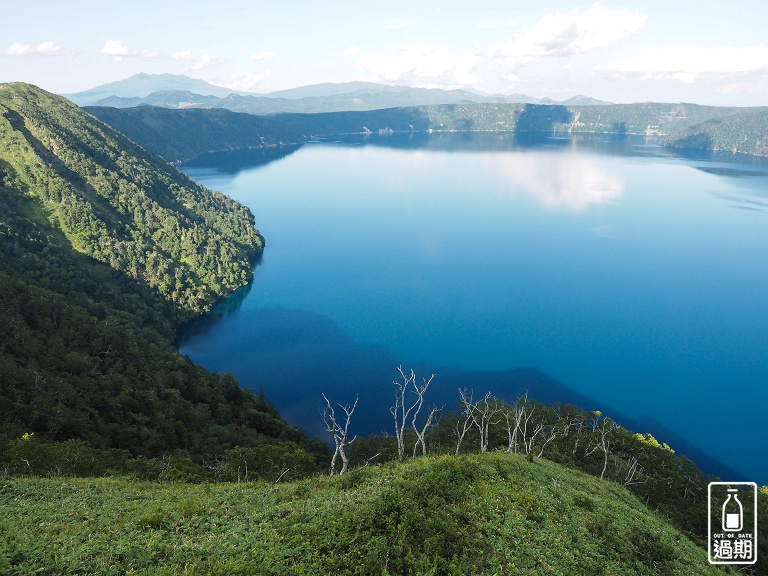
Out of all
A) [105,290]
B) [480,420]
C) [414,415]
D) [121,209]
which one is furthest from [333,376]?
[121,209]

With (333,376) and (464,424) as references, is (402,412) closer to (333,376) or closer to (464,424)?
(464,424)

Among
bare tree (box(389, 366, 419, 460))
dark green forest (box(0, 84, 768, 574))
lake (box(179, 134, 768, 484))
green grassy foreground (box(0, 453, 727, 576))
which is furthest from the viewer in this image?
lake (box(179, 134, 768, 484))

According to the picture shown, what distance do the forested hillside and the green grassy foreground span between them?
23.7 m

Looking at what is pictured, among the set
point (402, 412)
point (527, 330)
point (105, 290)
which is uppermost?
point (105, 290)

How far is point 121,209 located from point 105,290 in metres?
52.2

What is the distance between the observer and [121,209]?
153000 mm

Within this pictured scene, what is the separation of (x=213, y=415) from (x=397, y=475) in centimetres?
5447

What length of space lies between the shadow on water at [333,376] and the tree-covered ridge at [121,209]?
1009 inches

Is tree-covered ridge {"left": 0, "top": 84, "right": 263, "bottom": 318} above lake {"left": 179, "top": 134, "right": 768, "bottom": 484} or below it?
above

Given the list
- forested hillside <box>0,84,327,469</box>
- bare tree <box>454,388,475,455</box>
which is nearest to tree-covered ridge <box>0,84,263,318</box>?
forested hillside <box>0,84,327,469</box>

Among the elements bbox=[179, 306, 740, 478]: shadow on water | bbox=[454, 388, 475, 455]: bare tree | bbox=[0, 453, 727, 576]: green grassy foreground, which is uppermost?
bbox=[0, 453, 727, 576]: green grassy foreground

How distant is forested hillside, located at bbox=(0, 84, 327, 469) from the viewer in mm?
57812

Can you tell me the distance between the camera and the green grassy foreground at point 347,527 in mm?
20188

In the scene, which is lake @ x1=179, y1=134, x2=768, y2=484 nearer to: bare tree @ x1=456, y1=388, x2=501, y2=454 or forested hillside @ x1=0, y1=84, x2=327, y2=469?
forested hillside @ x1=0, y1=84, x2=327, y2=469
